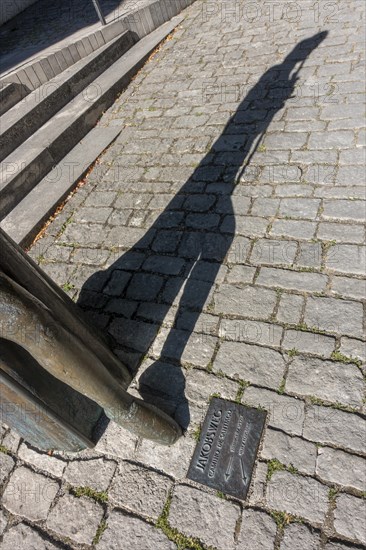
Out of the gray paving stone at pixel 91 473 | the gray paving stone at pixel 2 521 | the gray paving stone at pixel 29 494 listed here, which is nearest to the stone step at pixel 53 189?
the gray paving stone at pixel 29 494

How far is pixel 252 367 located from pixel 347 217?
6.56ft

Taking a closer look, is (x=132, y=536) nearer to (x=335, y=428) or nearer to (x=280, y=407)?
(x=280, y=407)

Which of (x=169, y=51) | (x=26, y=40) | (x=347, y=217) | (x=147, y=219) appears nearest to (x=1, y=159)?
(x=147, y=219)

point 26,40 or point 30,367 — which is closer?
point 30,367

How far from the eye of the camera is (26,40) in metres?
10.3

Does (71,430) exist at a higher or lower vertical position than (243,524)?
higher

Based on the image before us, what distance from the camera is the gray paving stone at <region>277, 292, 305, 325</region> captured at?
3641 mm

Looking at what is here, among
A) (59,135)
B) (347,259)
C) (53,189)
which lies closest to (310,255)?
(347,259)

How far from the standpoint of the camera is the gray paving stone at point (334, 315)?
347cm

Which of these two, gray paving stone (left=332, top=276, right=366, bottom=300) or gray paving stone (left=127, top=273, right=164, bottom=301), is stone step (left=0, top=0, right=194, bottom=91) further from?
gray paving stone (left=332, top=276, right=366, bottom=300)

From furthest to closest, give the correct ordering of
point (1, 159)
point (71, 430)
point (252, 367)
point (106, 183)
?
point (1, 159) → point (106, 183) → point (252, 367) → point (71, 430)

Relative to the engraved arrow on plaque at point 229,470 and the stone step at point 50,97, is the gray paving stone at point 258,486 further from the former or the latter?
the stone step at point 50,97

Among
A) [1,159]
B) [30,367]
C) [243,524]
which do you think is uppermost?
[30,367]

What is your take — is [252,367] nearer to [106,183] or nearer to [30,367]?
[30,367]
